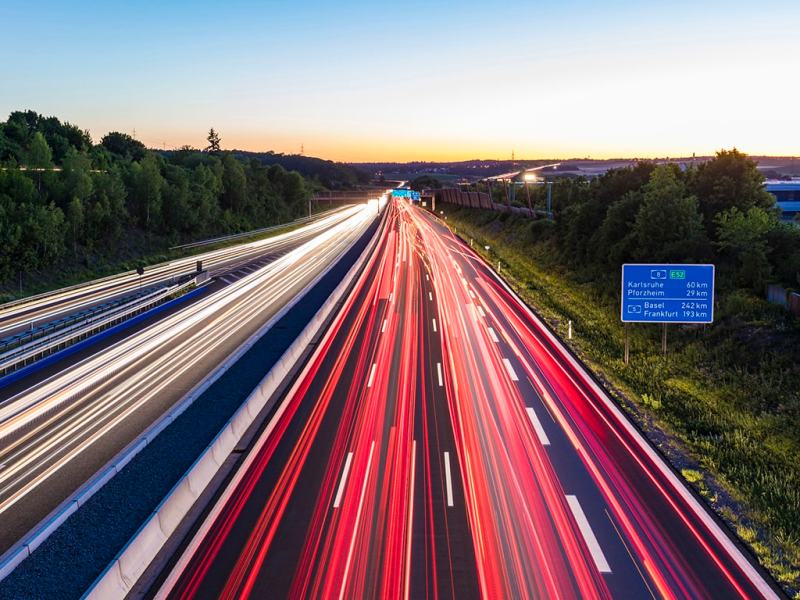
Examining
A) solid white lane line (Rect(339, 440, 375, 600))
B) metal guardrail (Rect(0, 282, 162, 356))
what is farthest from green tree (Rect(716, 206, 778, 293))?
metal guardrail (Rect(0, 282, 162, 356))

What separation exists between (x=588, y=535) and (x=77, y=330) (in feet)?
86.3

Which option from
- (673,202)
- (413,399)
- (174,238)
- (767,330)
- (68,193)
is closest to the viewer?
(413,399)

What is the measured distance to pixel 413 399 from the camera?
21.2 metres

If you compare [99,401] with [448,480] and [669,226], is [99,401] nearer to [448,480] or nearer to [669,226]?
[448,480]

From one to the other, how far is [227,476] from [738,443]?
13.7 metres

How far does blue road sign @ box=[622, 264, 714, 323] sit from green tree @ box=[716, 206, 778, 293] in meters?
7.44

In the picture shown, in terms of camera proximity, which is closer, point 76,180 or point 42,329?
point 42,329

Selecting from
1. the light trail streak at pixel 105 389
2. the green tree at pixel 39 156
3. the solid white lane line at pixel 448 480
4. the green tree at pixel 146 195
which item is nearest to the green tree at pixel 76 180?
the green tree at pixel 39 156

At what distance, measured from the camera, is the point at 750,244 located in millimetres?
31672

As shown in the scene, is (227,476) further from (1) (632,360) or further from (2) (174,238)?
(2) (174,238)

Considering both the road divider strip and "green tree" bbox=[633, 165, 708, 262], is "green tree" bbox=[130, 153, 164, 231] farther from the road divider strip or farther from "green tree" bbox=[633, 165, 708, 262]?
the road divider strip

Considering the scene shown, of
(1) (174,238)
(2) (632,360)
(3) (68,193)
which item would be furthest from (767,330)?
(1) (174,238)

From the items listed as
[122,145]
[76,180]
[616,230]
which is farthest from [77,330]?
[122,145]

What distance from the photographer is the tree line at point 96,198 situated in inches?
2143
